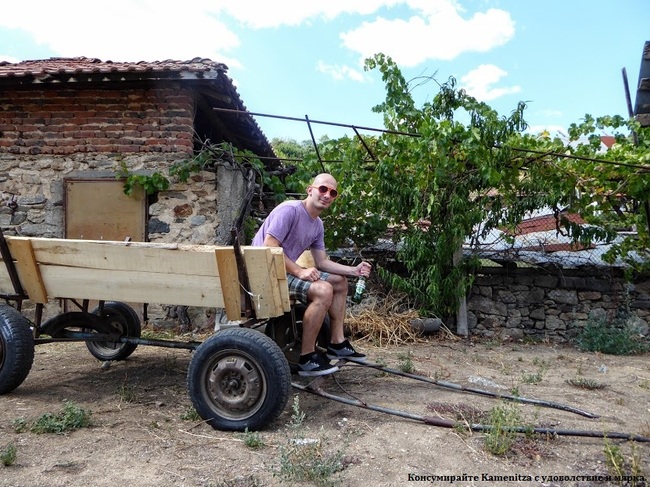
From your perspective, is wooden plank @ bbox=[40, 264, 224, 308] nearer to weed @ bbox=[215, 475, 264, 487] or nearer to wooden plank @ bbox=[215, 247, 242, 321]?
wooden plank @ bbox=[215, 247, 242, 321]

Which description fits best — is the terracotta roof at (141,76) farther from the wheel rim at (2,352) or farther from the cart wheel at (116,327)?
the wheel rim at (2,352)

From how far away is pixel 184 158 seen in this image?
677 centimetres

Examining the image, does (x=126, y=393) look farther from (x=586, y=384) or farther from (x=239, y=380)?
(x=586, y=384)

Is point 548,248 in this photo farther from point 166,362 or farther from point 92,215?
point 92,215

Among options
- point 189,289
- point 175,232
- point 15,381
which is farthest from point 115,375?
point 175,232

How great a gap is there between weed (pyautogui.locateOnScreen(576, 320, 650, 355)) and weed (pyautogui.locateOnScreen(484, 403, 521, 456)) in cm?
401

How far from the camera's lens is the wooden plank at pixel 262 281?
323cm

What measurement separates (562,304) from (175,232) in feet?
17.8

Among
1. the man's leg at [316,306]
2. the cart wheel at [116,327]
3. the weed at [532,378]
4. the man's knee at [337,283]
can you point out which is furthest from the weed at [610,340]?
the cart wheel at [116,327]

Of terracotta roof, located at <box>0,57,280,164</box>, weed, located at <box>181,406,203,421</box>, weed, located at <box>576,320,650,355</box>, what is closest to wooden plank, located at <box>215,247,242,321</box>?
weed, located at <box>181,406,203,421</box>

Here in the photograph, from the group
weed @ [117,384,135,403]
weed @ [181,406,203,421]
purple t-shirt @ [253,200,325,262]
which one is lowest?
weed @ [117,384,135,403]

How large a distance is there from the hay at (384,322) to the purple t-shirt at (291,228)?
2713 mm

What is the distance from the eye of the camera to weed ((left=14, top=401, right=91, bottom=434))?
312 cm

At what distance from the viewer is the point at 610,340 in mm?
6535
